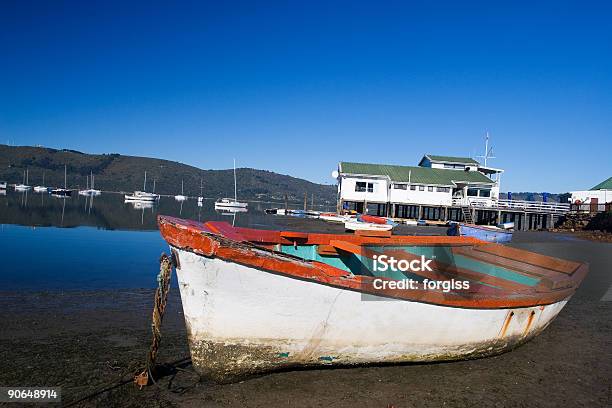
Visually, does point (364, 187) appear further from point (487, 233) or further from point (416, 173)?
point (487, 233)

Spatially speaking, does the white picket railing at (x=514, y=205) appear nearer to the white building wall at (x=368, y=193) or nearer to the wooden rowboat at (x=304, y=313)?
the white building wall at (x=368, y=193)

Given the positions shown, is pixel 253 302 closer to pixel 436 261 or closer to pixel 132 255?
pixel 436 261

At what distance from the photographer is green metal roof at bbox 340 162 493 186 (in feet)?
A: 136

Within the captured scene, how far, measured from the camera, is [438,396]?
14.8 feet

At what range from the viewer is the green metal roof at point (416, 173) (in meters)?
41.4

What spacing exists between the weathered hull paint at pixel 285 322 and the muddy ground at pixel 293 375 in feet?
0.88

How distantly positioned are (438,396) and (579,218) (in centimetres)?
4346

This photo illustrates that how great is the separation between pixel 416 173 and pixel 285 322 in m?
40.8

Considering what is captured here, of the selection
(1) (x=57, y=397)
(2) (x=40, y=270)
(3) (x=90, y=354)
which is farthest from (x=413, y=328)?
(2) (x=40, y=270)

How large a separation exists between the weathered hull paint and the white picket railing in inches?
1536

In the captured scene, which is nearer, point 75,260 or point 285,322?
point 285,322

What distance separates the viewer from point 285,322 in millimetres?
4535

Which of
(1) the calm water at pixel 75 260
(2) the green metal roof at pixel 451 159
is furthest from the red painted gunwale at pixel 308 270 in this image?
(2) the green metal roof at pixel 451 159
